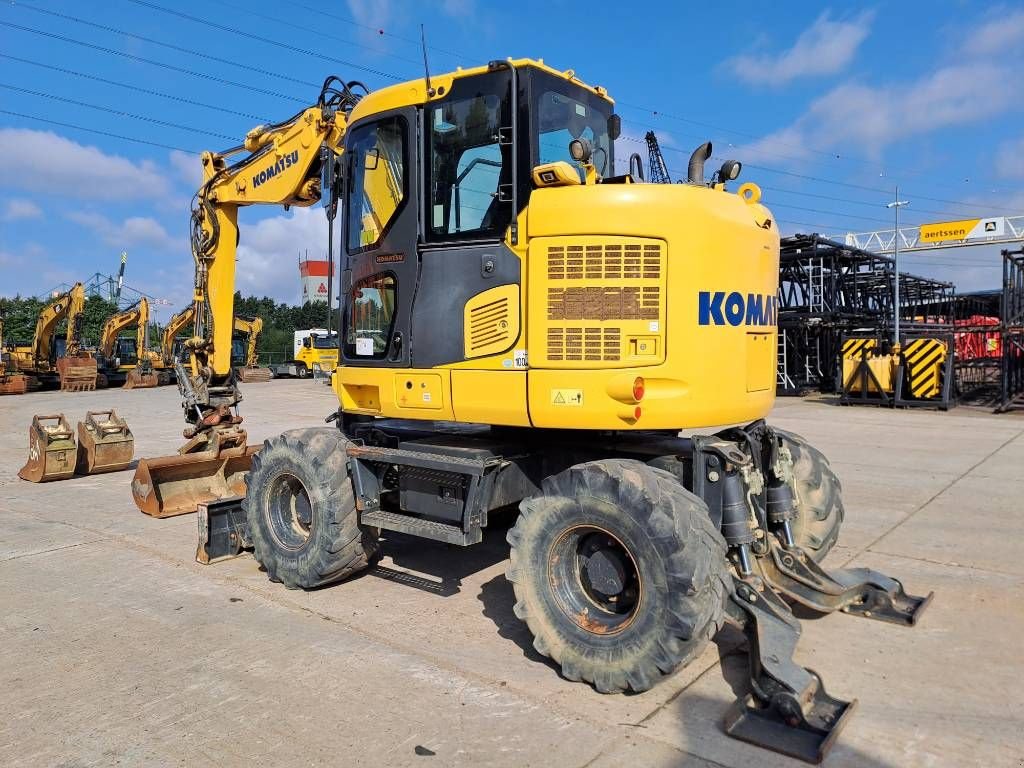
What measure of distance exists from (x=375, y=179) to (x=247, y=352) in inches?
1295

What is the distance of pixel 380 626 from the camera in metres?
4.86

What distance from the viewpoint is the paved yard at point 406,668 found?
11.2 ft

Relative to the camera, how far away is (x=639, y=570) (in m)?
3.90

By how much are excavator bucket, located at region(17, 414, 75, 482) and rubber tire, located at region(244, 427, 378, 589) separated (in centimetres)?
574

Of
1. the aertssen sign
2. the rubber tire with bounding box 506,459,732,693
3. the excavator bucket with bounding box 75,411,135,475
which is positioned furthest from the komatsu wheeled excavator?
the aertssen sign

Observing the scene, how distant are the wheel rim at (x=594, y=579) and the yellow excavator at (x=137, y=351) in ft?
96.5

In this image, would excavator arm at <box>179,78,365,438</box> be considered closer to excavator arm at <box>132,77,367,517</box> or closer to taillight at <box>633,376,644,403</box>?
excavator arm at <box>132,77,367,517</box>

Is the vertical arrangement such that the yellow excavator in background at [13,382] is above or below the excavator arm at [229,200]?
below

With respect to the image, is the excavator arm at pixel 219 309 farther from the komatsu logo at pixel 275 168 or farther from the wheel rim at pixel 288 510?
the wheel rim at pixel 288 510

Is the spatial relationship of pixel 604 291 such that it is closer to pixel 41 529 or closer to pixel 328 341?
pixel 328 341

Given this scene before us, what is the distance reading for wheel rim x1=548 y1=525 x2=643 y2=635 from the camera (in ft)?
13.5

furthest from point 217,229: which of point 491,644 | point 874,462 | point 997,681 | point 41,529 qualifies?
point 874,462

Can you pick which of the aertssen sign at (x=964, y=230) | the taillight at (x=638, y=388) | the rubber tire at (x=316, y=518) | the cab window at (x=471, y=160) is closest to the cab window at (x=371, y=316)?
the cab window at (x=471, y=160)

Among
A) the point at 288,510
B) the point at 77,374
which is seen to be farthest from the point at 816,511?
the point at 77,374
